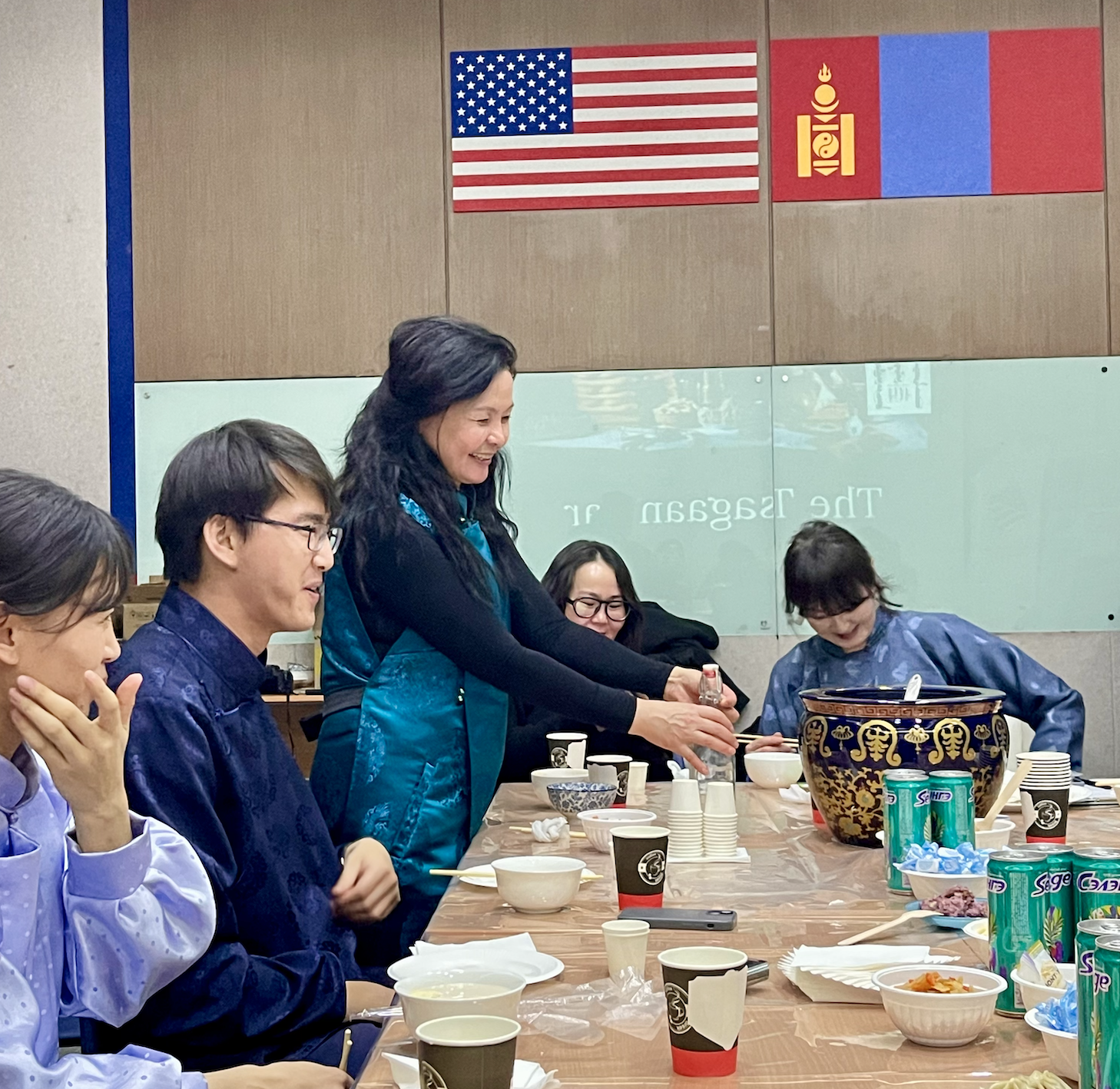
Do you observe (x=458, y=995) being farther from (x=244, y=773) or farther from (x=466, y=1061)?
(x=244, y=773)

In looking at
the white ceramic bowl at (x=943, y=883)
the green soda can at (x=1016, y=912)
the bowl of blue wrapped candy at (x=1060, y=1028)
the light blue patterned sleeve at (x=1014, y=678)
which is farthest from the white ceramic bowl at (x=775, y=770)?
the bowl of blue wrapped candy at (x=1060, y=1028)

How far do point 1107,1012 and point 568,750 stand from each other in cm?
186

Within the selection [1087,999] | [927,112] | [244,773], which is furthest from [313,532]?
[927,112]

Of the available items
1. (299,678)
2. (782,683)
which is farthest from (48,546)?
(299,678)

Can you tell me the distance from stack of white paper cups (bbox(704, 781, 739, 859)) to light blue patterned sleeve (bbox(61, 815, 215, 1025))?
0.85m

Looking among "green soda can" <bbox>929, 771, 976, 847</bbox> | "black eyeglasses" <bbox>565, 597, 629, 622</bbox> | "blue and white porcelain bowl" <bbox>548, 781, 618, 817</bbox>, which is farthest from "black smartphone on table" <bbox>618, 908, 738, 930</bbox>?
"black eyeglasses" <bbox>565, 597, 629, 622</bbox>

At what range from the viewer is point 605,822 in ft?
6.65

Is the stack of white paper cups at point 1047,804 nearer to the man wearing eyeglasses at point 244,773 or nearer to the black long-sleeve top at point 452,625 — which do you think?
the black long-sleeve top at point 452,625

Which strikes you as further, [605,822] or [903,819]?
[605,822]

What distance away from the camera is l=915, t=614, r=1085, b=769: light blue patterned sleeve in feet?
10.1

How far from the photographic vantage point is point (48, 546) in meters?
1.30

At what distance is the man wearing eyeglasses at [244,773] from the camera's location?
1.51 m

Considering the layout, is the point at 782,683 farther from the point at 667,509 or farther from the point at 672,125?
the point at 672,125

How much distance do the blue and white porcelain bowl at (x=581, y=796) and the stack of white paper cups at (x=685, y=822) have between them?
311 millimetres
